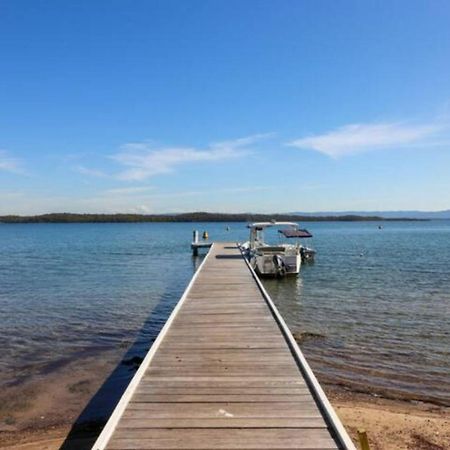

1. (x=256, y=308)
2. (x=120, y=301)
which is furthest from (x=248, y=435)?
(x=120, y=301)

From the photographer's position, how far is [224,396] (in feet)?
20.0

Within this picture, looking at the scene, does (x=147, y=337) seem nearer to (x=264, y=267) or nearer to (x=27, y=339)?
(x=27, y=339)

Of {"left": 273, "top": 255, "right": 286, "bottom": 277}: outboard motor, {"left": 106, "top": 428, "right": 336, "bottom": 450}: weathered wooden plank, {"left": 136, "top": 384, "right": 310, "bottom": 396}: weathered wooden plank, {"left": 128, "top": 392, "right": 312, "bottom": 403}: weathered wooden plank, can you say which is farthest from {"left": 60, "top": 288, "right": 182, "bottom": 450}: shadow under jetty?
{"left": 273, "top": 255, "right": 286, "bottom": 277}: outboard motor

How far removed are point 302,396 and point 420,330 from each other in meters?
8.99

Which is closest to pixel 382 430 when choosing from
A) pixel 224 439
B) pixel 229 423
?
pixel 229 423

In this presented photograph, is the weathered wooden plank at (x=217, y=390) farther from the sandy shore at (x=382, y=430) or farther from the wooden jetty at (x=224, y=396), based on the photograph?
the sandy shore at (x=382, y=430)

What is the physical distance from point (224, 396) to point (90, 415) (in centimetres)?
328

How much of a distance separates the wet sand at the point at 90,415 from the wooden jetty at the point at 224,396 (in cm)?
151

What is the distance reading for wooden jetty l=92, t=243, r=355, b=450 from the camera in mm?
4961

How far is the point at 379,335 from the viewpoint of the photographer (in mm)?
13086

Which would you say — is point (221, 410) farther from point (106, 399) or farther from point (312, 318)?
point (312, 318)

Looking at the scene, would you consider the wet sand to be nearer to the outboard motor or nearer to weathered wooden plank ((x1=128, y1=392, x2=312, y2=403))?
weathered wooden plank ((x1=128, y1=392, x2=312, y2=403))

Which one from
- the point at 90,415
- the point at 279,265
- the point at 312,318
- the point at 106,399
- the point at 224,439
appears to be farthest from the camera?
the point at 279,265

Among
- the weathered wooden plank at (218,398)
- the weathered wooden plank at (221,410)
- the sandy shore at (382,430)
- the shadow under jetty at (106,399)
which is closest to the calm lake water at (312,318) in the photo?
the shadow under jetty at (106,399)
